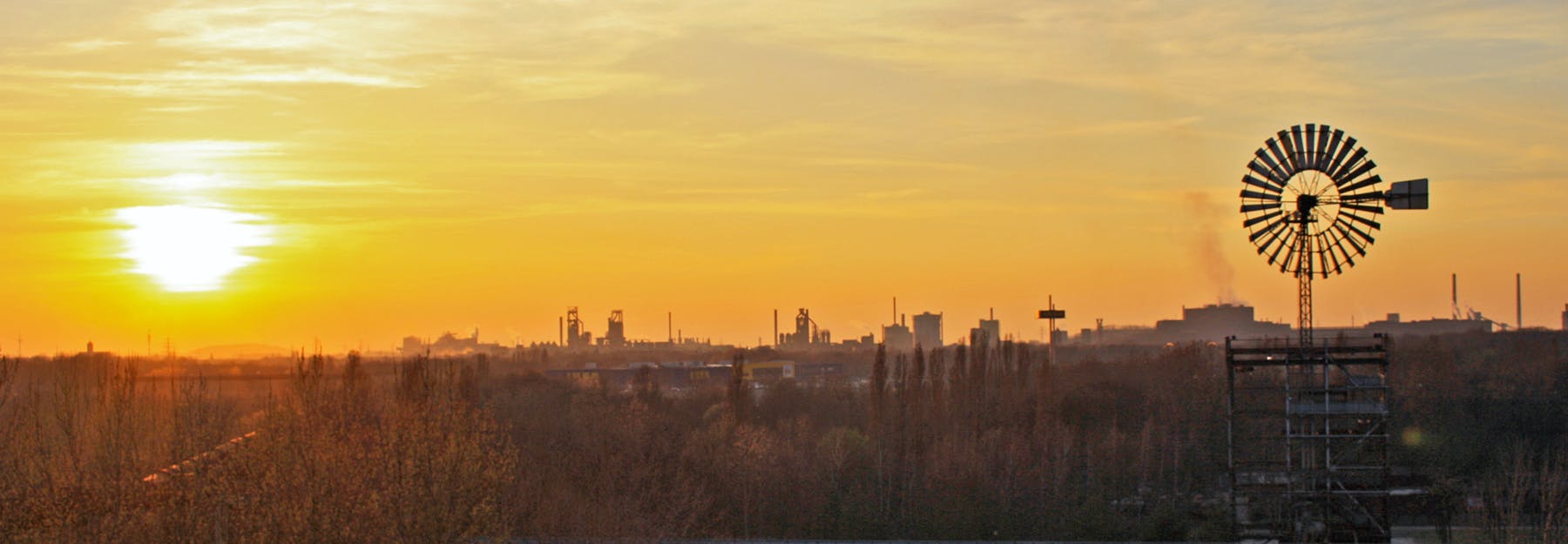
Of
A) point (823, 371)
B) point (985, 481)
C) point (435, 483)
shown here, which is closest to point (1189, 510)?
point (985, 481)

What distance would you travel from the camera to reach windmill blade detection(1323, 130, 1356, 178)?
96.5 feet

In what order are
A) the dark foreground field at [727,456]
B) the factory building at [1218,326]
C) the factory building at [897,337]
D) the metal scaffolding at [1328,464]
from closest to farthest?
1. the dark foreground field at [727,456]
2. the metal scaffolding at [1328,464]
3. the factory building at [1218,326]
4. the factory building at [897,337]

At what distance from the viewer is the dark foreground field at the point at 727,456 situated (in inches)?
1033

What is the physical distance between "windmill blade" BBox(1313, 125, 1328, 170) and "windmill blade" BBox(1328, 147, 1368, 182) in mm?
272

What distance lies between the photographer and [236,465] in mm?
28344

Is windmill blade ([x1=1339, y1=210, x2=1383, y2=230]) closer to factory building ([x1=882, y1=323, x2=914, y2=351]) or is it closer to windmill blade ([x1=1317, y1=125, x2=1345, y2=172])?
windmill blade ([x1=1317, y1=125, x2=1345, y2=172])

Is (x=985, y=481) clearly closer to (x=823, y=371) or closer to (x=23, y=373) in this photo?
(x=23, y=373)

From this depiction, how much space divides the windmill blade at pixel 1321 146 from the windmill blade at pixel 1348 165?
27cm

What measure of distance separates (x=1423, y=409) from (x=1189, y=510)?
16583 millimetres

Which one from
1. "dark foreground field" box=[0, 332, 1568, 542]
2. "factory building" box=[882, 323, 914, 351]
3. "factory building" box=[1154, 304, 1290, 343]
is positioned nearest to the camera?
"dark foreground field" box=[0, 332, 1568, 542]

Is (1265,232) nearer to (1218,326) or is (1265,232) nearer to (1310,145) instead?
(1310,145)

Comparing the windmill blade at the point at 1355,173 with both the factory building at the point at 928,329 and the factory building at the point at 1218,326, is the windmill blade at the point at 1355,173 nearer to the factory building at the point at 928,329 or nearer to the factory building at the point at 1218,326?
the factory building at the point at 1218,326

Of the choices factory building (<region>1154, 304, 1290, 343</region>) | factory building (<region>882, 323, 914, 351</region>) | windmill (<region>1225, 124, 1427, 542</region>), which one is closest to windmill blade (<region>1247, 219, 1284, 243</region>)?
windmill (<region>1225, 124, 1427, 542</region>)

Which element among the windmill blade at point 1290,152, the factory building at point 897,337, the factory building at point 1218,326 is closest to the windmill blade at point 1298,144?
the windmill blade at point 1290,152
